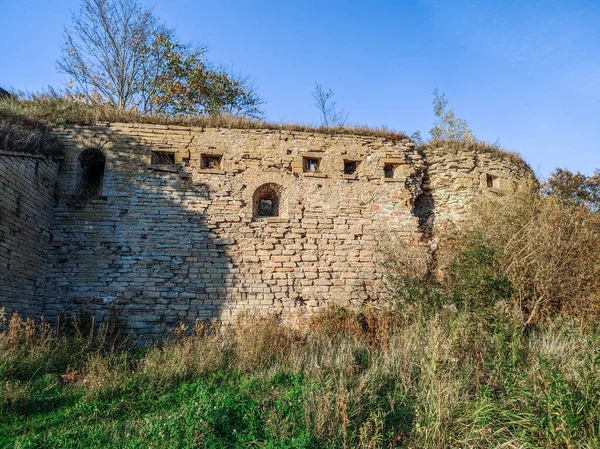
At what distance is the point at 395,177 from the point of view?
9.55 m

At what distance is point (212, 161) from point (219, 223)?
1.64 m

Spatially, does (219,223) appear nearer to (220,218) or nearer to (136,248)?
(220,218)

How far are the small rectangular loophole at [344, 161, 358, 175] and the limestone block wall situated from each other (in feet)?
0.22

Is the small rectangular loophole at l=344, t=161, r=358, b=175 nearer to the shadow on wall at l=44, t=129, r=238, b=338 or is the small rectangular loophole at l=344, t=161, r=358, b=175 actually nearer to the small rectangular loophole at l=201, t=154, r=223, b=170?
the small rectangular loophole at l=201, t=154, r=223, b=170

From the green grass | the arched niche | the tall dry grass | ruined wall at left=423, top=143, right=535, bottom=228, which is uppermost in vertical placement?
ruined wall at left=423, top=143, right=535, bottom=228

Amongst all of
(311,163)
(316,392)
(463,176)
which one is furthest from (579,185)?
(316,392)

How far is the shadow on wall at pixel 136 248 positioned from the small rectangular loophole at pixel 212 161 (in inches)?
25.4

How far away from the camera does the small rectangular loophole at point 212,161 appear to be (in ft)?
30.6

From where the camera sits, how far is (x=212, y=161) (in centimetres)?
948

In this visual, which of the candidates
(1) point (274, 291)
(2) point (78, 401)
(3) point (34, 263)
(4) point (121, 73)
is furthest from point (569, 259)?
(4) point (121, 73)

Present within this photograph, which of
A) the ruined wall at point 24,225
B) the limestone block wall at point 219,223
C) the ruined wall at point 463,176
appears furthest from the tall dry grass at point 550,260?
the ruined wall at point 24,225

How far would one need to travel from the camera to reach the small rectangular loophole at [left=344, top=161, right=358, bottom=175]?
382 inches

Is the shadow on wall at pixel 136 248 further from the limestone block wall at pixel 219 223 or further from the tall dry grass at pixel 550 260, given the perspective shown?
the tall dry grass at pixel 550 260

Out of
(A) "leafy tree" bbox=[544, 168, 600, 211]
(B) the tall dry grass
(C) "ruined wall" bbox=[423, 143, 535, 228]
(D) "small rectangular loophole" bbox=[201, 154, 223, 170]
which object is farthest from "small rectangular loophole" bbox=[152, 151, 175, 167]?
(A) "leafy tree" bbox=[544, 168, 600, 211]
